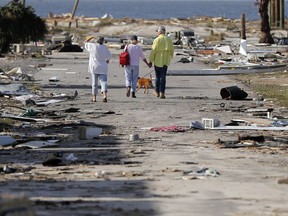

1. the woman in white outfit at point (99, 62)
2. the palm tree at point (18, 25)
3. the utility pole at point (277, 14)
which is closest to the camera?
the woman in white outfit at point (99, 62)

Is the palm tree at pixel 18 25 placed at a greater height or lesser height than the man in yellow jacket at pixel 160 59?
greater

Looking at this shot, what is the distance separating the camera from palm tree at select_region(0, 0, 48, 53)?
1193 inches

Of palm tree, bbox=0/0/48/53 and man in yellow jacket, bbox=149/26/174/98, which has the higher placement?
palm tree, bbox=0/0/48/53

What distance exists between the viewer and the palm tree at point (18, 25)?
30312mm

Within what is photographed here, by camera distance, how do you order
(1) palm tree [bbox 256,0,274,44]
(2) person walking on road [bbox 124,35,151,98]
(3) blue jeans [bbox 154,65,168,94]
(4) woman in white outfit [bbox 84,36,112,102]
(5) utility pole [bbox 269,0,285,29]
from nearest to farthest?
1. (4) woman in white outfit [bbox 84,36,112,102]
2. (2) person walking on road [bbox 124,35,151,98]
3. (3) blue jeans [bbox 154,65,168,94]
4. (1) palm tree [bbox 256,0,274,44]
5. (5) utility pole [bbox 269,0,285,29]

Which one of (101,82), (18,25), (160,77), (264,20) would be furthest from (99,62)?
(264,20)

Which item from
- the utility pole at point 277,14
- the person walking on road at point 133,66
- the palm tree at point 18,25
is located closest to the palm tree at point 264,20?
the utility pole at point 277,14

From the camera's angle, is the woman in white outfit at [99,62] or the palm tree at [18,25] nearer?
the woman in white outfit at [99,62]

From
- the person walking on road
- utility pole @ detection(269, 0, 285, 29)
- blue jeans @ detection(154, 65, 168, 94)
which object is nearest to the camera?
the person walking on road

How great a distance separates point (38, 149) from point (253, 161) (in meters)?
3.49

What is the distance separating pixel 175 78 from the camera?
35.2 metres

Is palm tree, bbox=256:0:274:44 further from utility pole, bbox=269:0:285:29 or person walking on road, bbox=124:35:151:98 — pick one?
person walking on road, bbox=124:35:151:98

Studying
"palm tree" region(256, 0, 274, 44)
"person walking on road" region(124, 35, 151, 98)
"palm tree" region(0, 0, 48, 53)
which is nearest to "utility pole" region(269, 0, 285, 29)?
"palm tree" region(256, 0, 274, 44)

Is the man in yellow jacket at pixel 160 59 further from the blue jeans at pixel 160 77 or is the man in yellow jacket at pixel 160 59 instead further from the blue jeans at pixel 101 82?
the blue jeans at pixel 101 82
